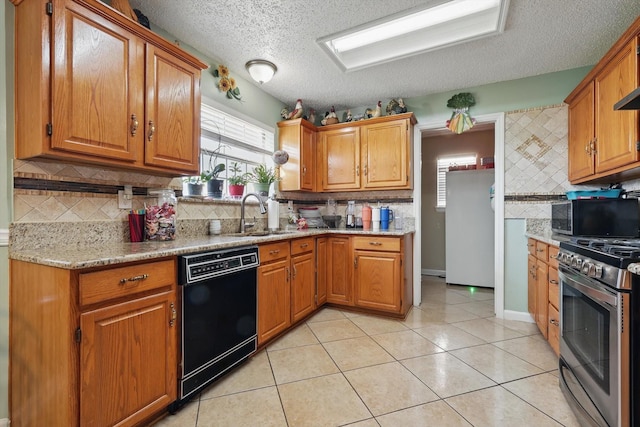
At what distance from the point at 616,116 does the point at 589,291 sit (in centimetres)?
134

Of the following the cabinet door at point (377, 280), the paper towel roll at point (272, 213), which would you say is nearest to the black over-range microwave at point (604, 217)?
the cabinet door at point (377, 280)

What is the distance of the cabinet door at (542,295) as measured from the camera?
7.36ft

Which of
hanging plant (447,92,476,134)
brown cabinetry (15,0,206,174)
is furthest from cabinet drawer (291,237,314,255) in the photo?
hanging plant (447,92,476,134)

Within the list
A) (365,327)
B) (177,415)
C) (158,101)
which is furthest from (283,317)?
(158,101)

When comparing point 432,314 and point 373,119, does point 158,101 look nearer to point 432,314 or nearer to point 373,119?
point 373,119

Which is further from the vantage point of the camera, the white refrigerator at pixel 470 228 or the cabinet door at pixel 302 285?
the white refrigerator at pixel 470 228

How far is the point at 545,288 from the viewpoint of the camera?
7.43ft

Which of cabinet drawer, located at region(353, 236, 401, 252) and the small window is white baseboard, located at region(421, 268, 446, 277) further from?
cabinet drawer, located at region(353, 236, 401, 252)

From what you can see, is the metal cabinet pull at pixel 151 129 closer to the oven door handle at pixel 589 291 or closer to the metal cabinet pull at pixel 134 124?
the metal cabinet pull at pixel 134 124

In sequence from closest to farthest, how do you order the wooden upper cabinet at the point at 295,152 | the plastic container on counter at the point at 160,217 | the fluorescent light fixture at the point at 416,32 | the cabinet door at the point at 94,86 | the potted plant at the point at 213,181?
the cabinet door at the point at 94,86 → the plastic container on counter at the point at 160,217 → the fluorescent light fixture at the point at 416,32 → the potted plant at the point at 213,181 → the wooden upper cabinet at the point at 295,152

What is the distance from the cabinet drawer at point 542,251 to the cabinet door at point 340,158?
6.00ft

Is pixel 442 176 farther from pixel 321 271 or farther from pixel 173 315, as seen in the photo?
pixel 173 315

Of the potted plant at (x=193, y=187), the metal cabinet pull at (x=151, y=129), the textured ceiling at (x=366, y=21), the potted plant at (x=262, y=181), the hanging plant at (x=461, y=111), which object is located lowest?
the potted plant at (x=193, y=187)

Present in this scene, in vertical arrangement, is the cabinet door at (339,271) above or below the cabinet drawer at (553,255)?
below
